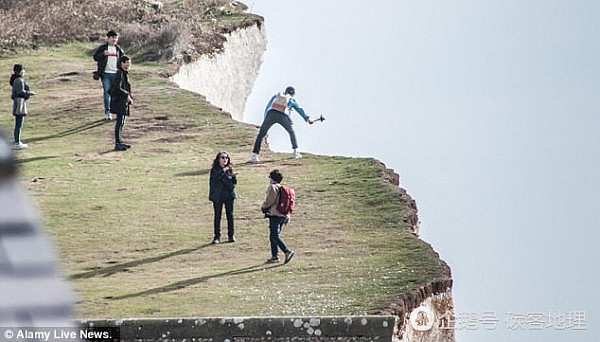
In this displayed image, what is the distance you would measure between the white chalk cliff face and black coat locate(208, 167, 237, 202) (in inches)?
856

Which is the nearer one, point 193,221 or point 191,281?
point 191,281

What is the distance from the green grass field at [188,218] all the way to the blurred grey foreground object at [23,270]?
37.2 feet

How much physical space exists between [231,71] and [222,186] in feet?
90.6

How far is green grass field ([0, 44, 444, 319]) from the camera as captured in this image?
15305mm

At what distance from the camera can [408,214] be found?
69.5ft

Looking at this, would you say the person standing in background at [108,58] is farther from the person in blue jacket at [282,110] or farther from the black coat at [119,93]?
the person in blue jacket at [282,110]

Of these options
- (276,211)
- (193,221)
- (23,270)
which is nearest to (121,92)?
(193,221)

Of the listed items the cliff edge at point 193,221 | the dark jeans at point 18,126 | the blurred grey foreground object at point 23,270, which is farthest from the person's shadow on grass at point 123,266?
the blurred grey foreground object at point 23,270

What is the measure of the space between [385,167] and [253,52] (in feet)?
76.3

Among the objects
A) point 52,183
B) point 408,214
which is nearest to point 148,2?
point 52,183

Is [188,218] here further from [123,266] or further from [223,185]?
[123,266]

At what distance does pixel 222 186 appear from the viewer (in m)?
19.1

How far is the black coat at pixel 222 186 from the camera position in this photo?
19031mm

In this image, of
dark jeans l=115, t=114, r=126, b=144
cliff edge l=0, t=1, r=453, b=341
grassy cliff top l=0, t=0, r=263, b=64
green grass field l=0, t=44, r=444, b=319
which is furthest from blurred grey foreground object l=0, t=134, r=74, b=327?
grassy cliff top l=0, t=0, r=263, b=64
